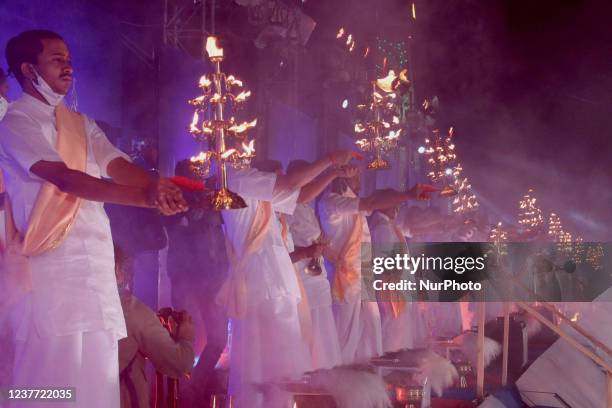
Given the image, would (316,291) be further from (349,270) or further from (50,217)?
(50,217)

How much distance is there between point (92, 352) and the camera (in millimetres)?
2588

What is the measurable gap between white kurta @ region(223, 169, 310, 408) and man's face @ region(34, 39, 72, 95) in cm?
198

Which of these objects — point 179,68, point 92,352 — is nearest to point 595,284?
point 179,68

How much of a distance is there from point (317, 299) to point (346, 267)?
0.61 m

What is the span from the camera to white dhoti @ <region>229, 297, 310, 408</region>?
457 centimetres

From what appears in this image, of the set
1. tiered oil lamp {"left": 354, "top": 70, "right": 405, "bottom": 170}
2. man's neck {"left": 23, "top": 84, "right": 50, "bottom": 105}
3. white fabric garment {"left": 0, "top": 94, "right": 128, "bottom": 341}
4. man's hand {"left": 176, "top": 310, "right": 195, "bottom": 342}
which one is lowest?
man's hand {"left": 176, "top": 310, "right": 195, "bottom": 342}

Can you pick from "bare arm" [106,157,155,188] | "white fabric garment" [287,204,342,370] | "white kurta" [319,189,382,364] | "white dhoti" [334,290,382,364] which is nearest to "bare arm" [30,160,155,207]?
"bare arm" [106,157,155,188]

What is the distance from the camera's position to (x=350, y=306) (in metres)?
6.59

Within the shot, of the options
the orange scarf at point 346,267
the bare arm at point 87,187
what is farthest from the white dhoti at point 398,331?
the bare arm at point 87,187

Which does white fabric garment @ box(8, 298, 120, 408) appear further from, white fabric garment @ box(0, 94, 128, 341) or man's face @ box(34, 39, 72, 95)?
man's face @ box(34, 39, 72, 95)

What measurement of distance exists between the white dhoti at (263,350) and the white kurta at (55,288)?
2.01 m

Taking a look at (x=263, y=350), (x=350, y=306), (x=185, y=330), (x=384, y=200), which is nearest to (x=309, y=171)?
(x=263, y=350)

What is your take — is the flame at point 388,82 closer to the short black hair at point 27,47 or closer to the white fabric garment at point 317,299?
the white fabric garment at point 317,299

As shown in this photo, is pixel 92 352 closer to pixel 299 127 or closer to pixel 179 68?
pixel 179 68
